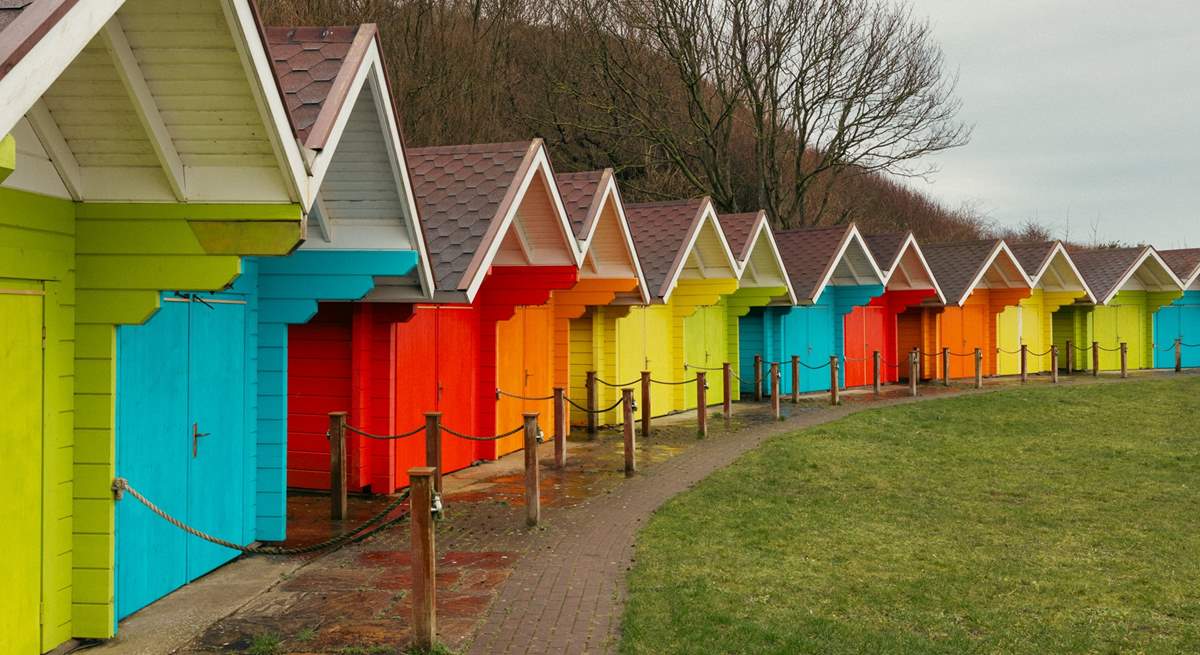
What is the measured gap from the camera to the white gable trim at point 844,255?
23.9m

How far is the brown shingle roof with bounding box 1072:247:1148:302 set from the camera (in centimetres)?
3262

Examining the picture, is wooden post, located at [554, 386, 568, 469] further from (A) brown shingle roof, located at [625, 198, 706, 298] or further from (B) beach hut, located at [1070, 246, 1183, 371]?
(B) beach hut, located at [1070, 246, 1183, 371]

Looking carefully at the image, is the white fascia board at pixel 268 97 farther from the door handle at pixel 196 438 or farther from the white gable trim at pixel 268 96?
the door handle at pixel 196 438

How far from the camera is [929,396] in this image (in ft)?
80.3

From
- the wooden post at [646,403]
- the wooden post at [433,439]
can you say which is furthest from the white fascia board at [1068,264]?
the wooden post at [433,439]

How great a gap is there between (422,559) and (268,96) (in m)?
2.97

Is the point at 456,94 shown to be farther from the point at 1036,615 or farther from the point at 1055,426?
the point at 1036,615

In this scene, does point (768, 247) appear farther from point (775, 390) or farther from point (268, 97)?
point (268, 97)

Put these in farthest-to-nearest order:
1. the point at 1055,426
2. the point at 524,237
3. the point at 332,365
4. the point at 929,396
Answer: the point at 929,396, the point at 1055,426, the point at 524,237, the point at 332,365

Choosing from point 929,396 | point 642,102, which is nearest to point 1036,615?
point 929,396

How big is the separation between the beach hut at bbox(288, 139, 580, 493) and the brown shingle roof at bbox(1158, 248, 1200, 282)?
27.7 metres

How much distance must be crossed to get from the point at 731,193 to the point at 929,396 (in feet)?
40.7

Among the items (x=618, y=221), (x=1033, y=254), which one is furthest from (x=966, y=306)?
(x=618, y=221)

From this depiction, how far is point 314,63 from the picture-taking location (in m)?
7.06
